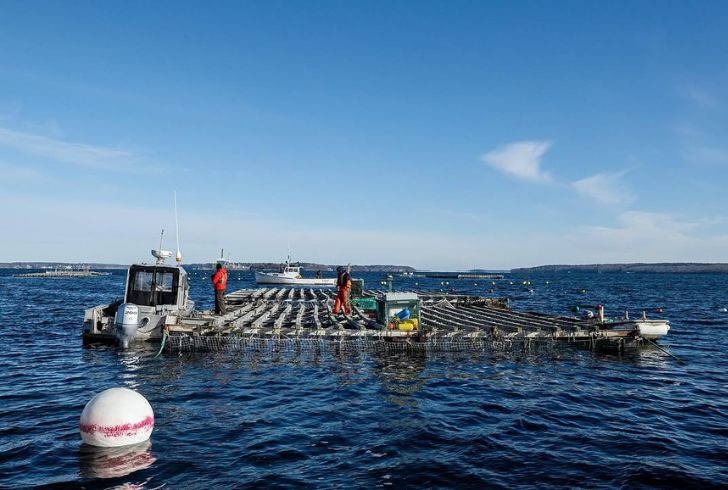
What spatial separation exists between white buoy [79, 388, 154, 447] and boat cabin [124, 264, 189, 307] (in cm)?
1361

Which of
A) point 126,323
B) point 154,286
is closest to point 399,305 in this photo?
point 126,323

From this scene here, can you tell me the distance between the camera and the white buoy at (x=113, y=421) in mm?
8508

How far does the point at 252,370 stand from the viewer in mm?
16094

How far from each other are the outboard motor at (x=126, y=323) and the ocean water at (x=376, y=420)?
68 centimetres

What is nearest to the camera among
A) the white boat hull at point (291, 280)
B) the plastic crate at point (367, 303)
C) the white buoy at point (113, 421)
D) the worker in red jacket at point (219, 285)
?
the white buoy at point (113, 421)

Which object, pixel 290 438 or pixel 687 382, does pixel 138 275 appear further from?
pixel 687 382

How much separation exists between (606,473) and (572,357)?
38.7 ft

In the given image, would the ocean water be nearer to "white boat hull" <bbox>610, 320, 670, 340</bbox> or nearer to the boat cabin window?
"white boat hull" <bbox>610, 320, 670, 340</bbox>

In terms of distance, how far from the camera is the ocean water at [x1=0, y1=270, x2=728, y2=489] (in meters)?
8.17

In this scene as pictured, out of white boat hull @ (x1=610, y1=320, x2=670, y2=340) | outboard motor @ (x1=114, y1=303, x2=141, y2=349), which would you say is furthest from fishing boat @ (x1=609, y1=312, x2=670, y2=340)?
outboard motor @ (x1=114, y1=303, x2=141, y2=349)

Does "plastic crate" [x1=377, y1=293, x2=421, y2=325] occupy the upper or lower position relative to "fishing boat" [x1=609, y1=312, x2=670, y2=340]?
upper

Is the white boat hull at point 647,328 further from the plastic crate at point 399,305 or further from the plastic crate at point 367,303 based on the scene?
the plastic crate at point 367,303

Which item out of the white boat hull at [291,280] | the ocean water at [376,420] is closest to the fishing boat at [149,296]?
the ocean water at [376,420]

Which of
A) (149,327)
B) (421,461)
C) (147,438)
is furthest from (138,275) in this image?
(421,461)
